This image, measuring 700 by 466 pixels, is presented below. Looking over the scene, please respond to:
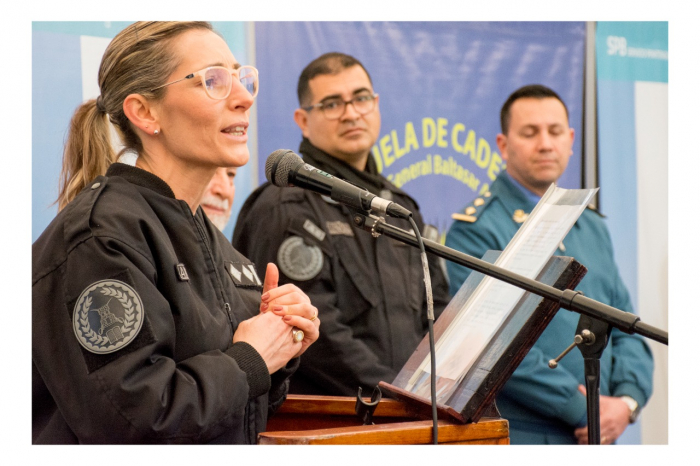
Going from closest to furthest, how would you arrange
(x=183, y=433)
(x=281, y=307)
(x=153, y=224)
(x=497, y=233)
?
(x=183, y=433) → (x=153, y=224) → (x=281, y=307) → (x=497, y=233)

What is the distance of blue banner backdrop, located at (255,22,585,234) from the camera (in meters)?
3.12

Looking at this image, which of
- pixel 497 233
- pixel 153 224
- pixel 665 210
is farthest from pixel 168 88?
pixel 665 210

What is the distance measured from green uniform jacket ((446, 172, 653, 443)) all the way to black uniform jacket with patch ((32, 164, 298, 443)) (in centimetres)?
142

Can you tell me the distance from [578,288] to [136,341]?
6.45 ft

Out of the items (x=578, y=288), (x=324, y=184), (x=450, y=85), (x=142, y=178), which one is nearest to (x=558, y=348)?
(x=578, y=288)

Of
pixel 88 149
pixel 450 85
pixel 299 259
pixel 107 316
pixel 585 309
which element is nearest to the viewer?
pixel 107 316

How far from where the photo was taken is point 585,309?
144 centimetres

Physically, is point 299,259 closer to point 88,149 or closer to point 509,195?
point 88,149

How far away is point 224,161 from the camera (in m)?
1.68

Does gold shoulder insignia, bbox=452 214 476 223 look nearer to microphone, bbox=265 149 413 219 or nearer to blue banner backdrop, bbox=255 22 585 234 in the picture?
blue banner backdrop, bbox=255 22 585 234

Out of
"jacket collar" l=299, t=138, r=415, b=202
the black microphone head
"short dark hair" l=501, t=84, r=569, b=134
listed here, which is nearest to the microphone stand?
the black microphone head

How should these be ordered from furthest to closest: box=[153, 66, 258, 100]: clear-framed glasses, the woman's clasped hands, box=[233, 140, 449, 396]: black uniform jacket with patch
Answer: box=[233, 140, 449, 396]: black uniform jacket with patch, box=[153, 66, 258, 100]: clear-framed glasses, the woman's clasped hands

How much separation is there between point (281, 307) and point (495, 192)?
1.70 meters
